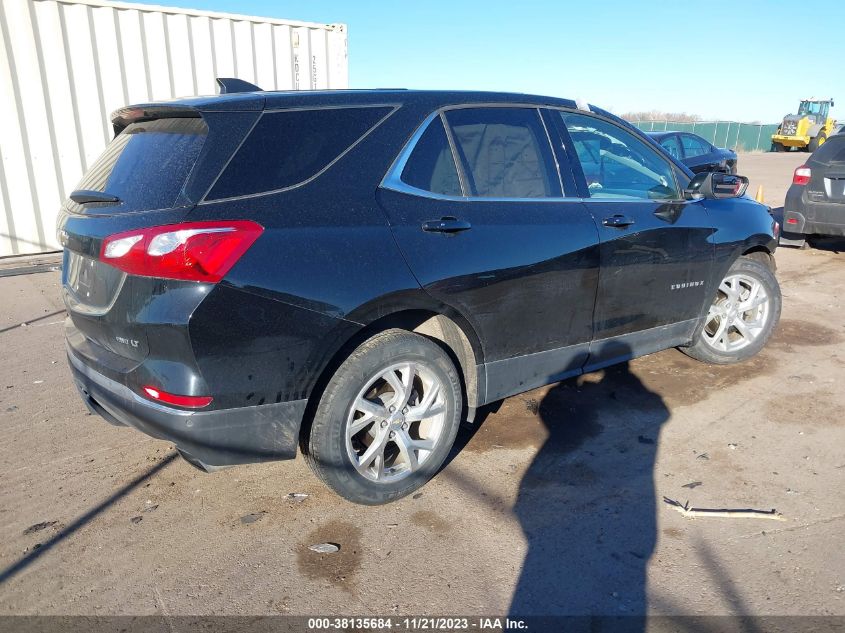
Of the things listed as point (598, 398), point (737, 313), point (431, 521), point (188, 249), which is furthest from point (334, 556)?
point (737, 313)

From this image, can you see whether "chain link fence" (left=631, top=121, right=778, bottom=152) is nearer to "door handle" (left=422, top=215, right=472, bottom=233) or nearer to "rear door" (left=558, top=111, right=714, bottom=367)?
"rear door" (left=558, top=111, right=714, bottom=367)

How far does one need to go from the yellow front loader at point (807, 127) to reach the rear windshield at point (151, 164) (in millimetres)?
42966

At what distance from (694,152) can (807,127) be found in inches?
1116

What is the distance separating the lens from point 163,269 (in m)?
2.34

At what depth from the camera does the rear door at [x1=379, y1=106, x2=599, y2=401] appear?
2896 millimetres

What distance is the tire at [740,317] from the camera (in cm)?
460

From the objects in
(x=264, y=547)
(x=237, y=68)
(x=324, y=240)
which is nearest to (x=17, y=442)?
(x=264, y=547)

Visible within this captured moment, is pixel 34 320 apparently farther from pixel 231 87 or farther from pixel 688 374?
pixel 688 374

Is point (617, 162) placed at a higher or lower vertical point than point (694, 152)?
higher

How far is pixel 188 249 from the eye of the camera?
7.65 ft

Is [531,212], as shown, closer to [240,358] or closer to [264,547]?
[240,358]

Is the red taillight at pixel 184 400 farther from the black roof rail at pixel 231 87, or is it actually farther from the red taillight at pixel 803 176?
the red taillight at pixel 803 176

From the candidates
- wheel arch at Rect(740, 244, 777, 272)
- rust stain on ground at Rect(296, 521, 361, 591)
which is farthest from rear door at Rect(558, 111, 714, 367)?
rust stain on ground at Rect(296, 521, 361, 591)

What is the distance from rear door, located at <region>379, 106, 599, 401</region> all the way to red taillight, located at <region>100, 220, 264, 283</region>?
2.36ft
